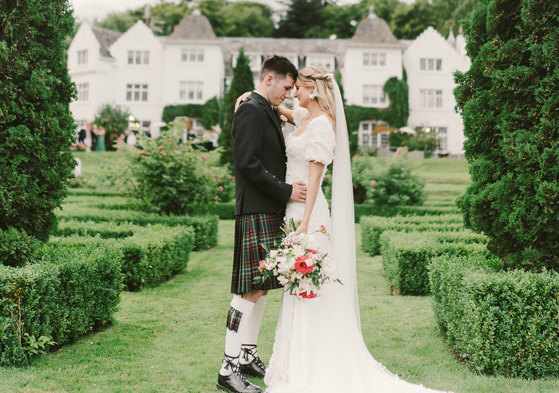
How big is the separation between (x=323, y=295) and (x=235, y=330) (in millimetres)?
850

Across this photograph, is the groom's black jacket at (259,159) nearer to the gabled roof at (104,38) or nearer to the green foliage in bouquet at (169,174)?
the green foliage in bouquet at (169,174)

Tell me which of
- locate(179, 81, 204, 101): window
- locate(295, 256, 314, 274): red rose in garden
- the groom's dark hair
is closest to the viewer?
locate(295, 256, 314, 274): red rose in garden

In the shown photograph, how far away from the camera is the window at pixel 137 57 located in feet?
152

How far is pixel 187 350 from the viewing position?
5.72m

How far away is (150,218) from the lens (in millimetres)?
12141

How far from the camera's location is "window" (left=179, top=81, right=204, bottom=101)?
45812mm

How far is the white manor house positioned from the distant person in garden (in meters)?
41.6

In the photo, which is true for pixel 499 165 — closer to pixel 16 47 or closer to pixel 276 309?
pixel 276 309

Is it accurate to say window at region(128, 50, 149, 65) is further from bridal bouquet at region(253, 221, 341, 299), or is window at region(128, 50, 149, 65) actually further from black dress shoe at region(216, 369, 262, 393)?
black dress shoe at region(216, 369, 262, 393)

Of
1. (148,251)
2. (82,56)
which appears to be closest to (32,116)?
(148,251)

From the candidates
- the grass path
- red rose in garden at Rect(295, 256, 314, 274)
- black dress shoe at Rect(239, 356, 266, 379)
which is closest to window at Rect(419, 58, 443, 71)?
the grass path

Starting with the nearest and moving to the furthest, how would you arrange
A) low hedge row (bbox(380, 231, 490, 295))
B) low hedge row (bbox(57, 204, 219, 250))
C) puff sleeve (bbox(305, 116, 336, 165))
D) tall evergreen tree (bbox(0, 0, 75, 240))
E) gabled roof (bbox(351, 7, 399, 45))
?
puff sleeve (bbox(305, 116, 336, 165)) < tall evergreen tree (bbox(0, 0, 75, 240)) < low hedge row (bbox(380, 231, 490, 295)) < low hedge row (bbox(57, 204, 219, 250)) < gabled roof (bbox(351, 7, 399, 45))

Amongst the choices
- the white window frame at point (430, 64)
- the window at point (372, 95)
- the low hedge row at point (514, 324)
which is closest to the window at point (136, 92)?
the window at point (372, 95)

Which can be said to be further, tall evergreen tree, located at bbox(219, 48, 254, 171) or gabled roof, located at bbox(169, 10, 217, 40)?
gabled roof, located at bbox(169, 10, 217, 40)
